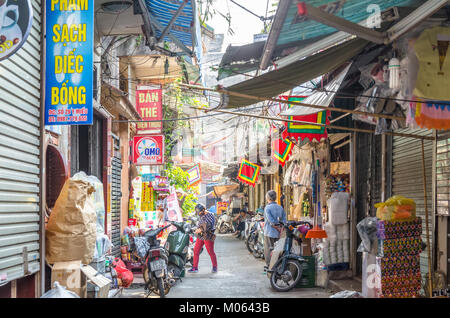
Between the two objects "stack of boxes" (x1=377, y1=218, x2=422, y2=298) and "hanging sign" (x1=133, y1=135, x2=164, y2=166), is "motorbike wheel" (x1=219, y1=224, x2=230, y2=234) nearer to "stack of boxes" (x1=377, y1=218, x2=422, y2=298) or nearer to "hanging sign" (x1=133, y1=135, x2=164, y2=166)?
"hanging sign" (x1=133, y1=135, x2=164, y2=166)

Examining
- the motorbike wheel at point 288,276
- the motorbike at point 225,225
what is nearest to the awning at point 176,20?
the motorbike wheel at point 288,276

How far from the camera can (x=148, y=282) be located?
872cm

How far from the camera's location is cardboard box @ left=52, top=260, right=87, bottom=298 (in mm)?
5270

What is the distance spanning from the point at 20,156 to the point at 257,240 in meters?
10.9

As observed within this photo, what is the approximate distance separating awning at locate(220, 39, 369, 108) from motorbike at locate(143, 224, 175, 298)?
13.2ft

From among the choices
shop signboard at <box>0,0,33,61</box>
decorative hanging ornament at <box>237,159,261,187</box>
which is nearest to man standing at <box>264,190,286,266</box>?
shop signboard at <box>0,0,33,61</box>

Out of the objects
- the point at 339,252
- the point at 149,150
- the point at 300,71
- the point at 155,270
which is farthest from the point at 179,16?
the point at 149,150

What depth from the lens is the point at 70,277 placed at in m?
5.27

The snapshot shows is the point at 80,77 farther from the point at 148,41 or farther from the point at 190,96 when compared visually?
the point at 190,96

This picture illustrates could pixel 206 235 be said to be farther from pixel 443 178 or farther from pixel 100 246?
pixel 443 178

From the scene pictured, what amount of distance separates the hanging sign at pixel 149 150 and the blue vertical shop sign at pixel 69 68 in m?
8.78

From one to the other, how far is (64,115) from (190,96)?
13053mm
